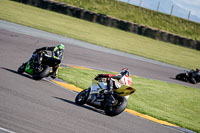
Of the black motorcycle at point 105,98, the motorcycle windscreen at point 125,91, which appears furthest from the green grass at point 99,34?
the motorcycle windscreen at point 125,91

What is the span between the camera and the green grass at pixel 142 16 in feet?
155

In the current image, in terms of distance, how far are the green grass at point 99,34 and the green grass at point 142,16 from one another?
23.9ft

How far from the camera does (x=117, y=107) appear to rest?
9.39 metres

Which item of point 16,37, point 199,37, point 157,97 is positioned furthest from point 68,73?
point 199,37

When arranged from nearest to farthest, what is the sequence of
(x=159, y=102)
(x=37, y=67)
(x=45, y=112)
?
(x=45, y=112), (x=37, y=67), (x=159, y=102)

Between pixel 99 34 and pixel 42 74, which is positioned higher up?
pixel 42 74

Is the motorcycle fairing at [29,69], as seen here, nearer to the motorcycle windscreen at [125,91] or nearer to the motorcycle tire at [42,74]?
the motorcycle tire at [42,74]

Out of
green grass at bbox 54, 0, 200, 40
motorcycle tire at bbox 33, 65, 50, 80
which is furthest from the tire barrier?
motorcycle tire at bbox 33, 65, 50, 80

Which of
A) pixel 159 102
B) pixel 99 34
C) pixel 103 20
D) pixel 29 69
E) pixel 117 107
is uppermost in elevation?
pixel 103 20

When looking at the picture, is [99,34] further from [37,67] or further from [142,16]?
[37,67]

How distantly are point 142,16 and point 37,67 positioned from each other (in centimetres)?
3779

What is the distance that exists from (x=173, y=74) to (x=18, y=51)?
42.5 ft

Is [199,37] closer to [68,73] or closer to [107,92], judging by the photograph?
[68,73]

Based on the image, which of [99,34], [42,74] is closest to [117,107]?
[42,74]
